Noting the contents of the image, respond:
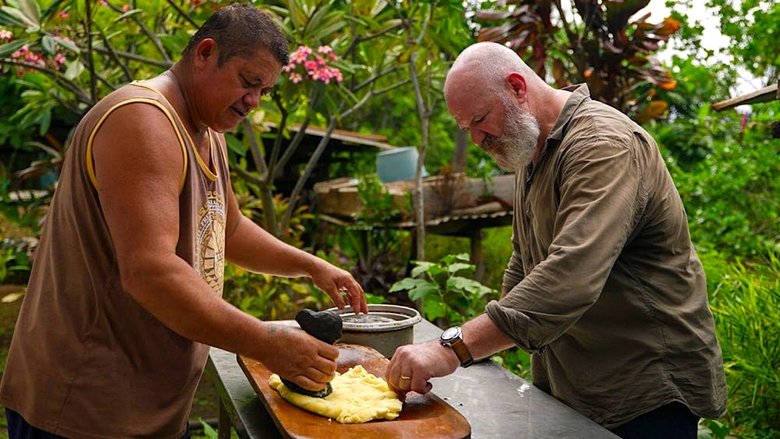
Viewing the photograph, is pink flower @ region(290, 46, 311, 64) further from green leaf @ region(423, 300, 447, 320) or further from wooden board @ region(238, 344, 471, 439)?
wooden board @ region(238, 344, 471, 439)

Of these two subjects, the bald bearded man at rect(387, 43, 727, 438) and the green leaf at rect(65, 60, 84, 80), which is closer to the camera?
the bald bearded man at rect(387, 43, 727, 438)

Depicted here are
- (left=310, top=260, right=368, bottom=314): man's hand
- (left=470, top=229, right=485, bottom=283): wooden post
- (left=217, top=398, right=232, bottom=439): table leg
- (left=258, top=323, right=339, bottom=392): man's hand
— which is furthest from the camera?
(left=470, top=229, right=485, bottom=283): wooden post

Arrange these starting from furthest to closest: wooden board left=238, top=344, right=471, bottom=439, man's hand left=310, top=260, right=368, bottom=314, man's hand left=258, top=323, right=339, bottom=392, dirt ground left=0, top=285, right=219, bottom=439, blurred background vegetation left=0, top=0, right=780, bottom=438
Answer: dirt ground left=0, top=285, right=219, bottom=439, blurred background vegetation left=0, top=0, right=780, bottom=438, man's hand left=310, top=260, right=368, bottom=314, man's hand left=258, top=323, right=339, bottom=392, wooden board left=238, top=344, right=471, bottom=439

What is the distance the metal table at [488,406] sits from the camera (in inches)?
82.0

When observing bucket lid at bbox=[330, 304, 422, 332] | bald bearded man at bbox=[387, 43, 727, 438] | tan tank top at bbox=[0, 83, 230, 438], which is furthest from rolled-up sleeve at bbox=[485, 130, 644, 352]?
tan tank top at bbox=[0, 83, 230, 438]

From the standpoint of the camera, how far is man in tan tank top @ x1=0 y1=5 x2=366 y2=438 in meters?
1.83

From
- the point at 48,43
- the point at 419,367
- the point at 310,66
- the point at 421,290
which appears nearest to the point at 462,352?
the point at 419,367

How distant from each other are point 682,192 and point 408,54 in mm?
3524

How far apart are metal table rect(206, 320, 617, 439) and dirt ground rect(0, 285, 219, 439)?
201 centimetres

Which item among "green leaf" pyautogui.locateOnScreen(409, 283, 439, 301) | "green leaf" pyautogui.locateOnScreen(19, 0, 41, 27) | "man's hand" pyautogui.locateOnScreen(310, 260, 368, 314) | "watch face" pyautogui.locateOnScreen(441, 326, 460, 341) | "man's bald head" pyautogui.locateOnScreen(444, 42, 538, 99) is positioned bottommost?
"green leaf" pyautogui.locateOnScreen(409, 283, 439, 301)

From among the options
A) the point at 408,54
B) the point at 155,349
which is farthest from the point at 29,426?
the point at 408,54

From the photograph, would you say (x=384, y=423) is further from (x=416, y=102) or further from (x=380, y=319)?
(x=416, y=102)

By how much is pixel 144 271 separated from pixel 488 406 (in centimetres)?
105

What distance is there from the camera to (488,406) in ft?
7.43
